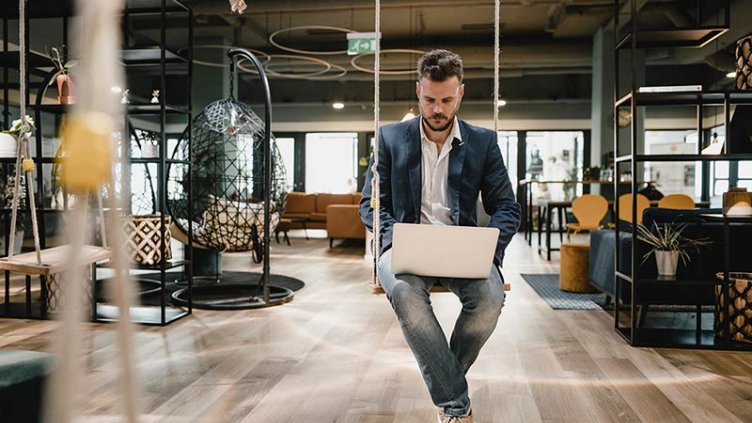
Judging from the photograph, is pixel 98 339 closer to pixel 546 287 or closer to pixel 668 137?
pixel 546 287

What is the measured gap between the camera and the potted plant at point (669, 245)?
12.4ft

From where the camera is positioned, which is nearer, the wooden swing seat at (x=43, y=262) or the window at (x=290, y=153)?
the wooden swing seat at (x=43, y=262)

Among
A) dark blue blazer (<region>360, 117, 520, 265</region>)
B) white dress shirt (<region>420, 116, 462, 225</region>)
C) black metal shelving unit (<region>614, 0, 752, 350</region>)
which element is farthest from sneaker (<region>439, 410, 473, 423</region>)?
black metal shelving unit (<region>614, 0, 752, 350</region>)

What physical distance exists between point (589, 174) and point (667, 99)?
5.54 m

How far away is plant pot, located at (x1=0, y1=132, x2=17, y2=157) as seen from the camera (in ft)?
13.3

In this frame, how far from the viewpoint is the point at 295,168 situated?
15.4 meters

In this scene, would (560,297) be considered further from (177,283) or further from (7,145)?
(7,145)

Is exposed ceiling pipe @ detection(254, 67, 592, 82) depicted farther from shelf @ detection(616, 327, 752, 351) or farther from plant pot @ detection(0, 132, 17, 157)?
shelf @ detection(616, 327, 752, 351)

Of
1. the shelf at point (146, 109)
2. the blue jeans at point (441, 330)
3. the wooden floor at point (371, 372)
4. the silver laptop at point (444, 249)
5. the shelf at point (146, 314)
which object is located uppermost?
the shelf at point (146, 109)

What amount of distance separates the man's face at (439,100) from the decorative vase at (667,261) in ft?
6.87

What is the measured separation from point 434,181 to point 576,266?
3382mm

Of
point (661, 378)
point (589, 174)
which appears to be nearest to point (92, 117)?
point (661, 378)

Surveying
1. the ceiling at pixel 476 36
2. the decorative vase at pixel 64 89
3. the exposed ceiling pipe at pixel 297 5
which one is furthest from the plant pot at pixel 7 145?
the exposed ceiling pipe at pixel 297 5

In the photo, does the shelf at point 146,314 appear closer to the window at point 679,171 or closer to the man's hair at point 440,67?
the man's hair at point 440,67
